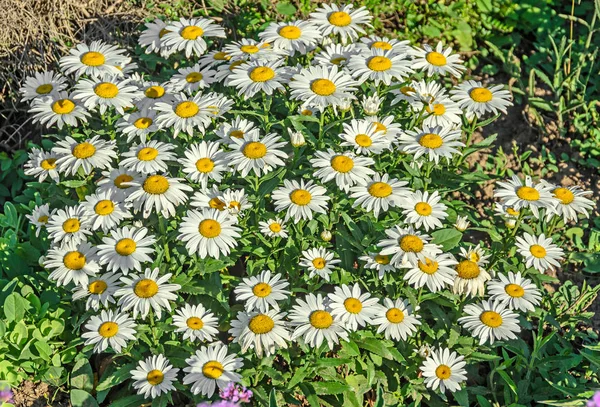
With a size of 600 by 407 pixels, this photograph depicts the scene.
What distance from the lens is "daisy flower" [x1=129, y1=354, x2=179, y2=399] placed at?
3652 mm

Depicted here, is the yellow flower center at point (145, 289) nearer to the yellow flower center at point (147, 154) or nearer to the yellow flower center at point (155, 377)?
the yellow flower center at point (155, 377)

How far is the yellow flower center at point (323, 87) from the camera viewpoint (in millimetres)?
A: 4285

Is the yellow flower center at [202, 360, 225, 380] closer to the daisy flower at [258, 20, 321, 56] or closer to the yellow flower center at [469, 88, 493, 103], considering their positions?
the daisy flower at [258, 20, 321, 56]

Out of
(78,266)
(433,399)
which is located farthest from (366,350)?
(78,266)

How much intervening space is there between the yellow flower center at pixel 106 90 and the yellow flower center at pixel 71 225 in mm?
827

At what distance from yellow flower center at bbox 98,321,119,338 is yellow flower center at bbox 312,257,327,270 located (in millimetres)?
1091

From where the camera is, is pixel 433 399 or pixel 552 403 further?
pixel 433 399

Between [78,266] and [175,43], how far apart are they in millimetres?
1700

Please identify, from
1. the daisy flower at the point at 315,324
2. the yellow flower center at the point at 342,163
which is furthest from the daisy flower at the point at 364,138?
the daisy flower at the point at 315,324

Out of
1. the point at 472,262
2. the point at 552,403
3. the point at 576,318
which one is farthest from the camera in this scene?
the point at 576,318

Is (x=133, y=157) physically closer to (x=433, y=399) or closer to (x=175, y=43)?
(x=175, y=43)

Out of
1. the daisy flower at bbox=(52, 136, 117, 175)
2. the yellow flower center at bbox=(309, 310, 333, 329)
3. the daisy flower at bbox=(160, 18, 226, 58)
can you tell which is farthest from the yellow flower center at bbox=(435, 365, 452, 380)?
the daisy flower at bbox=(160, 18, 226, 58)

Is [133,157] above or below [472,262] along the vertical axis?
above

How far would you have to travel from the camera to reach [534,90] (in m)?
6.39
